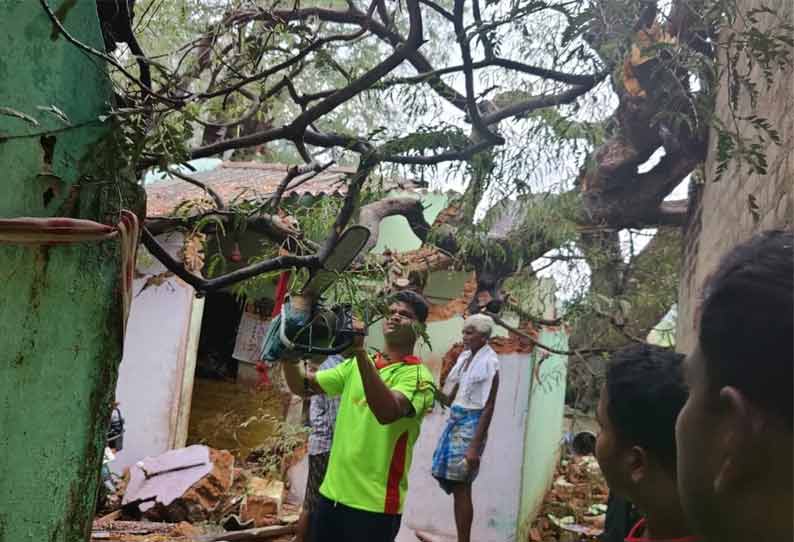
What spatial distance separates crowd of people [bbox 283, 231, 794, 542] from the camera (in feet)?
2.19

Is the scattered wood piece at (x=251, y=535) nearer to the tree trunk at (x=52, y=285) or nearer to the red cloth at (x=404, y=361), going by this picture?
the red cloth at (x=404, y=361)

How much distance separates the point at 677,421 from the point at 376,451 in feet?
7.44

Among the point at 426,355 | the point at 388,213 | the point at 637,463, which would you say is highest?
the point at 388,213

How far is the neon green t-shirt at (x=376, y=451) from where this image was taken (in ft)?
9.66

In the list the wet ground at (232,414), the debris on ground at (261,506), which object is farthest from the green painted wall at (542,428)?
the wet ground at (232,414)

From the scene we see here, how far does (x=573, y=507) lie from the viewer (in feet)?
23.4

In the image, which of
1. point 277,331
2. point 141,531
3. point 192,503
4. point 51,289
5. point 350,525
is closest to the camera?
point 51,289

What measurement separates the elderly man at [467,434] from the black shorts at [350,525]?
1.69m

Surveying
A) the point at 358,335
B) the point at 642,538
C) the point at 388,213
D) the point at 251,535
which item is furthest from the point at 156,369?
the point at 642,538

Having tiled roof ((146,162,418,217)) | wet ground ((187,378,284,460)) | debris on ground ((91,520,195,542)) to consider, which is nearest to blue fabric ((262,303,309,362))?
debris on ground ((91,520,195,542))

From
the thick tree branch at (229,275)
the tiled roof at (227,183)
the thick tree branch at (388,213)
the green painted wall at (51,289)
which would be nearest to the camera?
the green painted wall at (51,289)

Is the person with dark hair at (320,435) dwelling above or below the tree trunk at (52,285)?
below

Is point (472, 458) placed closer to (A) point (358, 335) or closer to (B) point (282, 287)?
(A) point (358, 335)

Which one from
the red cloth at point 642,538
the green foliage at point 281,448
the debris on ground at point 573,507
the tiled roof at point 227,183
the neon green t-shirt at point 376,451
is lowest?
the debris on ground at point 573,507
